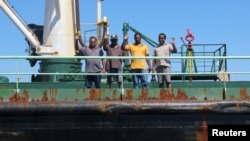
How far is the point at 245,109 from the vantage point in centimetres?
861

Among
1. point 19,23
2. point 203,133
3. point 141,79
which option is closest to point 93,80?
point 141,79

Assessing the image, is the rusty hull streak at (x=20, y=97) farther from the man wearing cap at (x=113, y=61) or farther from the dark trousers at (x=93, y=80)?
the man wearing cap at (x=113, y=61)

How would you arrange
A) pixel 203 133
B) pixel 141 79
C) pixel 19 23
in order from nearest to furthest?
1. pixel 203 133
2. pixel 141 79
3. pixel 19 23

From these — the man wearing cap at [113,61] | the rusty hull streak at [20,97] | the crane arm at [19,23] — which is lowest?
the rusty hull streak at [20,97]

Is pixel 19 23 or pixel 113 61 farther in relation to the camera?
pixel 19 23

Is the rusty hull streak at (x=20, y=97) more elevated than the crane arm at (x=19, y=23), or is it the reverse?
the crane arm at (x=19, y=23)

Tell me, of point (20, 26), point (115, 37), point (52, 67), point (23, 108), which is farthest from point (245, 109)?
point (20, 26)

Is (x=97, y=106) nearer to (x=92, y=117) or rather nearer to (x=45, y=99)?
(x=92, y=117)

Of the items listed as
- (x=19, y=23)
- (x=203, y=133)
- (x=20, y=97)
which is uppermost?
(x=19, y=23)

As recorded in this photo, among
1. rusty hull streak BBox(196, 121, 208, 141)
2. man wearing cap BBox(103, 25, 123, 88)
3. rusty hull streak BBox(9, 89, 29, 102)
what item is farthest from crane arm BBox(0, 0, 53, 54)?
rusty hull streak BBox(196, 121, 208, 141)

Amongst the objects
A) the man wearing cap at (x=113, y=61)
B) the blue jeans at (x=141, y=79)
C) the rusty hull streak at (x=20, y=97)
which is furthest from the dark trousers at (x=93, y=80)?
the rusty hull streak at (x=20, y=97)

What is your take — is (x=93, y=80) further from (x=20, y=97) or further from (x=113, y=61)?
(x=20, y=97)

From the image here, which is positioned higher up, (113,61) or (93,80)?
(113,61)

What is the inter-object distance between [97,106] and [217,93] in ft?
8.00
